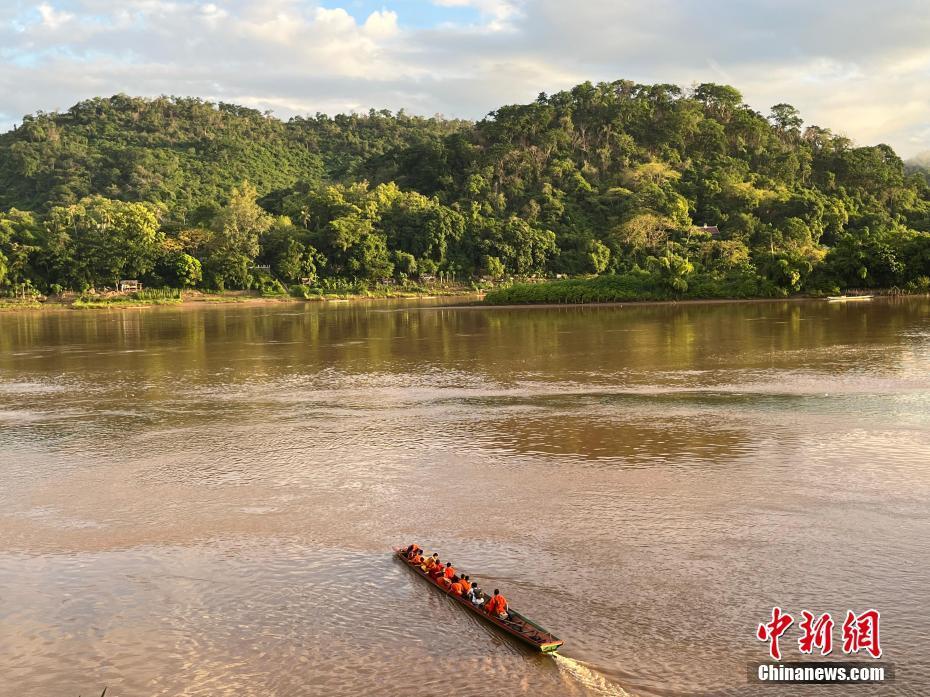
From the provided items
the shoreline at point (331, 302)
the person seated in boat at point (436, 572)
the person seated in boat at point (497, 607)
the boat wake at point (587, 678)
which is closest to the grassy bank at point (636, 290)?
the shoreline at point (331, 302)

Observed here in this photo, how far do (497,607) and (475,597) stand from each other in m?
0.61

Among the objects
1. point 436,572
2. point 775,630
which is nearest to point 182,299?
point 436,572

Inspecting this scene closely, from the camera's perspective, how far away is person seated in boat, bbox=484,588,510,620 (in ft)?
38.7

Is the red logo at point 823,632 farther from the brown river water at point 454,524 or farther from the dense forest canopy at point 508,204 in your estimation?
the dense forest canopy at point 508,204

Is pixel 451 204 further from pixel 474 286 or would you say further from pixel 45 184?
pixel 45 184

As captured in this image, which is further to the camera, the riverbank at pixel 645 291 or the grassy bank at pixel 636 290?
the grassy bank at pixel 636 290

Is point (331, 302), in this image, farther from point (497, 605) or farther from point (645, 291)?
point (497, 605)

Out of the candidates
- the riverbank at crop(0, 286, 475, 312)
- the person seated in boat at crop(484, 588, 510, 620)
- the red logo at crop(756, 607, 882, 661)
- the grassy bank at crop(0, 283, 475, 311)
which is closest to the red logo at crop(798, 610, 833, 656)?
the red logo at crop(756, 607, 882, 661)

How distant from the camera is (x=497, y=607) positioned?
11.9 m

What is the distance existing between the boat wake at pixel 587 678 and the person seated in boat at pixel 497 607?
92 cm

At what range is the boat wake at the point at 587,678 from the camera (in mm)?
A: 10414

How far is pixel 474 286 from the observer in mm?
112250

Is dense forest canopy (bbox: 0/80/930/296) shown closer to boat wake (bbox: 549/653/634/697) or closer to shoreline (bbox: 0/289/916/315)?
shoreline (bbox: 0/289/916/315)

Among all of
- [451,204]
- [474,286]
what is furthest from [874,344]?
[451,204]
